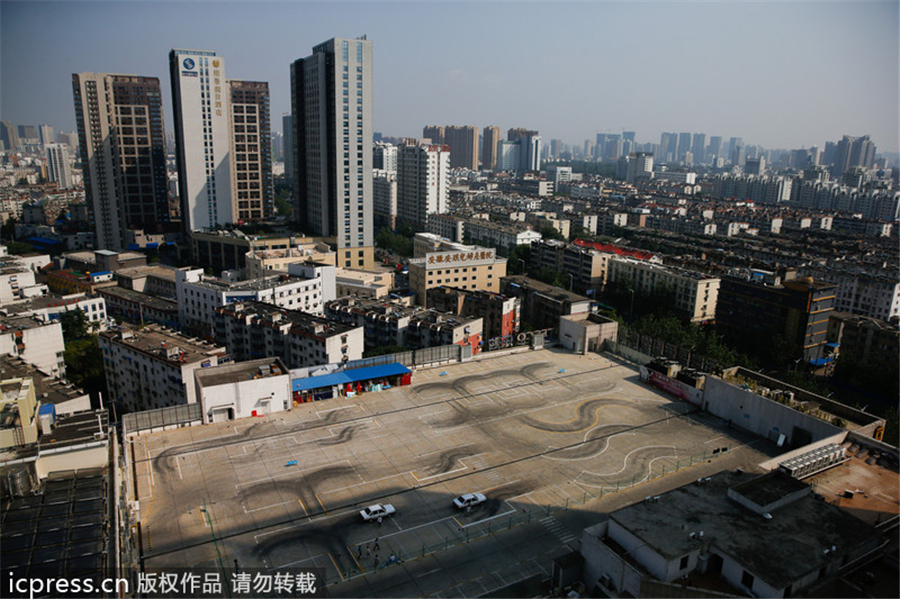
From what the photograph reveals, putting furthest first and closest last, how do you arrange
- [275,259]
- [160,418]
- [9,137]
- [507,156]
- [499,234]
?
[507,156]
[9,137]
[499,234]
[275,259]
[160,418]

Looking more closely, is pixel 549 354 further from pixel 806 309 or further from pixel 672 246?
pixel 672 246

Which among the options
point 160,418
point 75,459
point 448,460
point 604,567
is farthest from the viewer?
point 160,418

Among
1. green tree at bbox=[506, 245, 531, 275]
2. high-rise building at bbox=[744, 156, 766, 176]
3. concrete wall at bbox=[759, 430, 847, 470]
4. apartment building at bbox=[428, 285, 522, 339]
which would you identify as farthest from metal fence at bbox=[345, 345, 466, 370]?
high-rise building at bbox=[744, 156, 766, 176]

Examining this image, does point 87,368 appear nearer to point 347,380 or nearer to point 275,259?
point 275,259

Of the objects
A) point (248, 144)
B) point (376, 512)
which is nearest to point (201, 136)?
point (248, 144)

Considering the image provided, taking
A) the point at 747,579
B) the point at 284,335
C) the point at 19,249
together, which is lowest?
the point at 19,249

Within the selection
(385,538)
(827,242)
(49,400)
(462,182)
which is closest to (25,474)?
(385,538)
